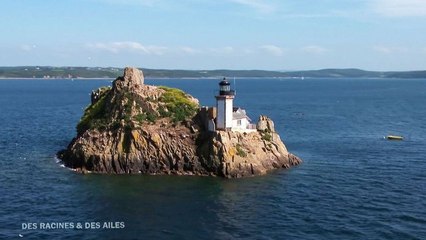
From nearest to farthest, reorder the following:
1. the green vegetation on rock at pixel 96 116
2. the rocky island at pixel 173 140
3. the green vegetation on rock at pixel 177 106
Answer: the rocky island at pixel 173 140
the green vegetation on rock at pixel 177 106
the green vegetation on rock at pixel 96 116

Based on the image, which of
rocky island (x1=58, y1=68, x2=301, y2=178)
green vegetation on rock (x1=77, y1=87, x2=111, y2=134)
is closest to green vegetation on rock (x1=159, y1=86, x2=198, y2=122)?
rocky island (x1=58, y1=68, x2=301, y2=178)

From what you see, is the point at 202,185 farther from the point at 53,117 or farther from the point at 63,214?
the point at 53,117

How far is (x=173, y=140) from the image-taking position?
73.6 m

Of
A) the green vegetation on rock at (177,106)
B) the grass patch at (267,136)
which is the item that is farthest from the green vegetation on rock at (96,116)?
the grass patch at (267,136)

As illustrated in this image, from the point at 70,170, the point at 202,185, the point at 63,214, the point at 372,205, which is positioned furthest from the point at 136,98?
the point at 372,205

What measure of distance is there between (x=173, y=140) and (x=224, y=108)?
27.9ft

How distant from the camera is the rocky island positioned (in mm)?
71812

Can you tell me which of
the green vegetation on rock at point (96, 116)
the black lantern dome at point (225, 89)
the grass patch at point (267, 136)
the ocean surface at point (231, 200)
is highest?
the black lantern dome at point (225, 89)

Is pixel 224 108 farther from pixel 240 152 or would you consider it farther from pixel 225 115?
pixel 240 152

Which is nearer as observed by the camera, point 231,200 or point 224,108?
point 231,200

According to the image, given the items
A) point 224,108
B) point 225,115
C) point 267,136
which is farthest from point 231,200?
point 267,136

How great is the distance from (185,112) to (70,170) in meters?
18.6

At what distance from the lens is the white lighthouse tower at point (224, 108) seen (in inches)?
2916

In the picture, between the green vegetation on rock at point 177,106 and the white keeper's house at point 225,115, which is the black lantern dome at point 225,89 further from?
the green vegetation on rock at point 177,106
